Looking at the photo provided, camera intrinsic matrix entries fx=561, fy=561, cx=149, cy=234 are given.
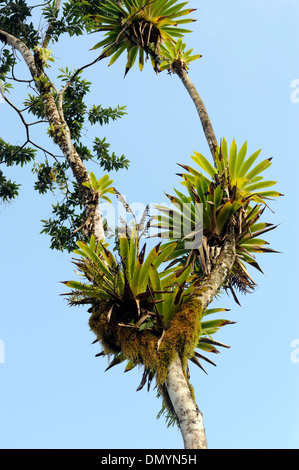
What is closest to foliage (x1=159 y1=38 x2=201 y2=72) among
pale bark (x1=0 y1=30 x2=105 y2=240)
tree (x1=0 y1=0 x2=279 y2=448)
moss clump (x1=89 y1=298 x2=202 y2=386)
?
tree (x1=0 y1=0 x2=279 y2=448)

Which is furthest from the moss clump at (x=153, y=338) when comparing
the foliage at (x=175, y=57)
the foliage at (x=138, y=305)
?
the foliage at (x=175, y=57)

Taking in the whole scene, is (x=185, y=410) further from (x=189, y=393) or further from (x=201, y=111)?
(x=201, y=111)

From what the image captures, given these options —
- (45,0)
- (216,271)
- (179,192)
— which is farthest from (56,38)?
(216,271)

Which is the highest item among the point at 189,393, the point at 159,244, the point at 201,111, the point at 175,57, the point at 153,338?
the point at 175,57

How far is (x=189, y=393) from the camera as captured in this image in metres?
4.54

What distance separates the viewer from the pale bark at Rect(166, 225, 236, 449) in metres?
4.15

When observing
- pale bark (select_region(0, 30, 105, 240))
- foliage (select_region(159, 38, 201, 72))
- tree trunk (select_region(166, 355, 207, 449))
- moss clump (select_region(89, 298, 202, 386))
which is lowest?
tree trunk (select_region(166, 355, 207, 449))

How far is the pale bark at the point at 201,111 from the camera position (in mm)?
7243

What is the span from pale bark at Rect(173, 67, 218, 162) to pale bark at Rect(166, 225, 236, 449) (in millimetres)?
1891

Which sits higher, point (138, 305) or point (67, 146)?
point (67, 146)

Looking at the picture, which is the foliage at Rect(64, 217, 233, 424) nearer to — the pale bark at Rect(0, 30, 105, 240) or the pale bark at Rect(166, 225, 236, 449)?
the pale bark at Rect(166, 225, 236, 449)

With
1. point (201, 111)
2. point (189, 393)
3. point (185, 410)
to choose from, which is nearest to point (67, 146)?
point (201, 111)

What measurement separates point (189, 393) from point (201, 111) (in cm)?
437
